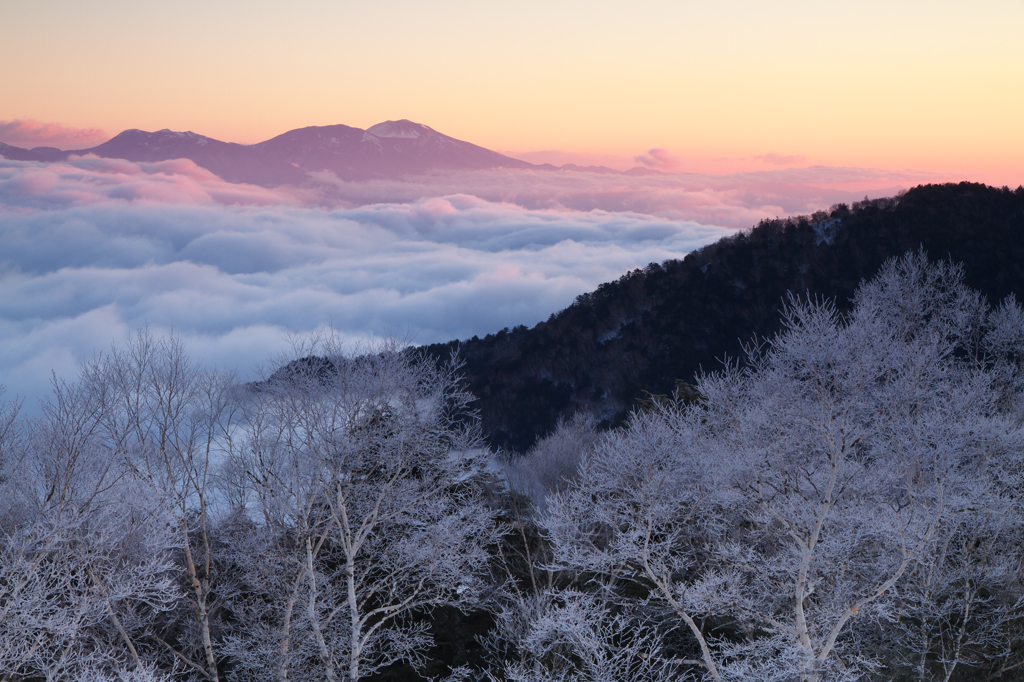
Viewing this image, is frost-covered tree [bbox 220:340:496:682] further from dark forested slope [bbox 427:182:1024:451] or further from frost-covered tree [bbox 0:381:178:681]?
dark forested slope [bbox 427:182:1024:451]

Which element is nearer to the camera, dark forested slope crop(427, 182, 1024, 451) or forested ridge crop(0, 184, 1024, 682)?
forested ridge crop(0, 184, 1024, 682)

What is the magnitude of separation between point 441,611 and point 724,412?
1652cm

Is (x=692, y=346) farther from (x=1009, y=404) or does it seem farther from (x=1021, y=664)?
(x=1021, y=664)

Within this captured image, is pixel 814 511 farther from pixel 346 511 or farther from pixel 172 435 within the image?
pixel 172 435

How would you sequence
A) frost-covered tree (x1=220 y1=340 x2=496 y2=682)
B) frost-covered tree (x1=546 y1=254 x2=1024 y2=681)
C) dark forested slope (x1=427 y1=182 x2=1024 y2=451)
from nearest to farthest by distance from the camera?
frost-covered tree (x1=546 y1=254 x2=1024 y2=681) → frost-covered tree (x1=220 y1=340 x2=496 y2=682) → dark forested slope (x1=427 y1=182 x2=1024 y2=451)

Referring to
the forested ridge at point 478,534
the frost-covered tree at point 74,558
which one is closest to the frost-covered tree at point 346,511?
the forested ridge at point 478,534

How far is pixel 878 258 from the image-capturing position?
81.1 m

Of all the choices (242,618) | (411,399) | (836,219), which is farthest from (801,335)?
(836,219)

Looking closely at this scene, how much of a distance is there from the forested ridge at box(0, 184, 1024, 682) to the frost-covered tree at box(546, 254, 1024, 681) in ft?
0.59

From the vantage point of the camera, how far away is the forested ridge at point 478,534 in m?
23.7

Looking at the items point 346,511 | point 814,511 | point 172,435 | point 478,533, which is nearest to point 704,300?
point 478,533

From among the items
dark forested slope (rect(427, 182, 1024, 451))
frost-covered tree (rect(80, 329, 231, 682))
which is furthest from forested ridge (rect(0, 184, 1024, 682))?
dark forested slope (rect(427, 182, 1024, 451))

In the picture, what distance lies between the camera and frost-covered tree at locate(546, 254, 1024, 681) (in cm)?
2367

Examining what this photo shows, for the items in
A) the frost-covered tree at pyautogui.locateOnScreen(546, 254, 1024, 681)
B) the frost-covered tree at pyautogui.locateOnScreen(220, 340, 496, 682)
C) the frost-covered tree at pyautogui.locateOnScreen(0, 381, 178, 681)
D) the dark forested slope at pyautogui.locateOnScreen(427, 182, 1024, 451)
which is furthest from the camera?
the dark forested slope at pyautogui.locateOnScreen(427, 182, 1024, 451)
